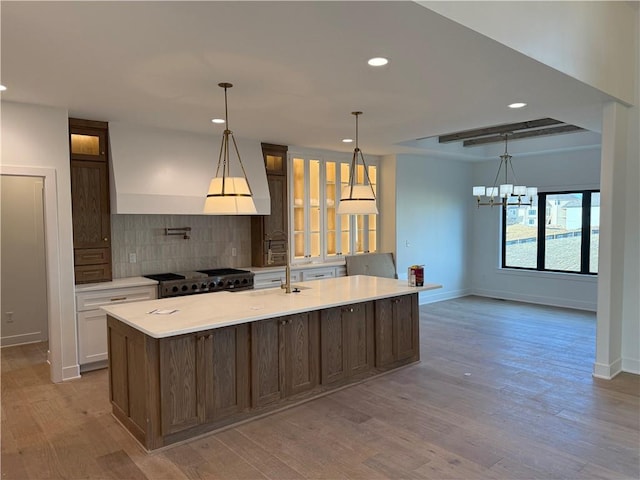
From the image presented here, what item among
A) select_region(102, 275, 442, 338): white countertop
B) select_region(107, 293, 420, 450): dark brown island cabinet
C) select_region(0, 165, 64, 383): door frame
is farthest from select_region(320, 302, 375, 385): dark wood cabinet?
select_region(0, 165, 64, 383): door frame

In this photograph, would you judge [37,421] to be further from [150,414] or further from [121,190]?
[121,190]

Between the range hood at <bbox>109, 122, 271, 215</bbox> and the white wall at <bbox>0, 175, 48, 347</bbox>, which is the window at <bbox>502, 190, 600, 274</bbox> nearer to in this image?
the range hood at <bbox>109, 122, 271, 215</bbox>

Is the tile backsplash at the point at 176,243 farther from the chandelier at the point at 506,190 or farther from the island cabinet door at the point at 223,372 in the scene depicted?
the chandelier at the point at 506,190

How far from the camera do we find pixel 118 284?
4.73m

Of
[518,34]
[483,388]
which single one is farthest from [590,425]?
[518,34]

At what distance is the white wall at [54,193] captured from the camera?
162 inches

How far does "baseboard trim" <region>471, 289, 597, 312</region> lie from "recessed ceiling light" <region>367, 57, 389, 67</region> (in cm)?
621

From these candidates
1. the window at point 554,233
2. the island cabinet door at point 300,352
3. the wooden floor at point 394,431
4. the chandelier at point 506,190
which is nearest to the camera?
the wooden floor at point 394,431

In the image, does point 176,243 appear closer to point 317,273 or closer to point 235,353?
point 317,273

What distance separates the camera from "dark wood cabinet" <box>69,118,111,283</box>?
4.61m

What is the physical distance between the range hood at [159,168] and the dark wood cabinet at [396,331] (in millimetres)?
2288

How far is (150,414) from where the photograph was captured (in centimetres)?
303

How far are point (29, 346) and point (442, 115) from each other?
221 inches

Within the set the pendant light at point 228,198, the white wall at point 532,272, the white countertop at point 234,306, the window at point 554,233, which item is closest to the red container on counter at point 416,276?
the white countertop at point 234,306
